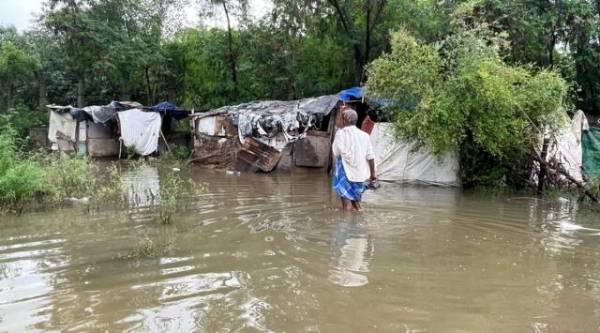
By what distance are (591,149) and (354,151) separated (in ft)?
24.4

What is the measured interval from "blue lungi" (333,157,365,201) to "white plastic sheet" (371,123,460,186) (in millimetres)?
4046

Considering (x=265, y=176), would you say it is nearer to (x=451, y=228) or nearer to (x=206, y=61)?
(x=451, y=228)

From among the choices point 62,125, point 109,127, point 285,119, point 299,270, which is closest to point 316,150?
point 285,119

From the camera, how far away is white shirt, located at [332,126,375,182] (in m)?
6.69

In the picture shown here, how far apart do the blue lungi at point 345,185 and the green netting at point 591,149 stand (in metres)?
6.96

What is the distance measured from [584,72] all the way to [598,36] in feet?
3.28

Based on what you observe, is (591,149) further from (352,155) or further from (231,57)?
(231,57)

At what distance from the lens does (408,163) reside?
37.7 ft

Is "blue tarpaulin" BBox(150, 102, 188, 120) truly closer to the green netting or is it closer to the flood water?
the flood water

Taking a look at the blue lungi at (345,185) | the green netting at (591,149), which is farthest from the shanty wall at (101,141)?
the green netting at (591,149)

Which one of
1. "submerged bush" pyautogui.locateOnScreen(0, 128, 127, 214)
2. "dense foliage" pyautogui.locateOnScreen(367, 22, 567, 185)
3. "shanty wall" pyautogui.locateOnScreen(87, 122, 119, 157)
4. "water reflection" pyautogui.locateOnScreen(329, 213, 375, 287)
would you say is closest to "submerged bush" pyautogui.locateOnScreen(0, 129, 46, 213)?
"submerged bush" pyautogui.locateOnScreen(0, 128, 127, 214)

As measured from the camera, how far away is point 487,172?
1063cm

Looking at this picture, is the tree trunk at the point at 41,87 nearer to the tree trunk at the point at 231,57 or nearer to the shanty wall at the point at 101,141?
the shanty wall at the point at 101,141

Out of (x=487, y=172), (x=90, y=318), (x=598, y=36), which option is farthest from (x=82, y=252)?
(x=598, y=36)
